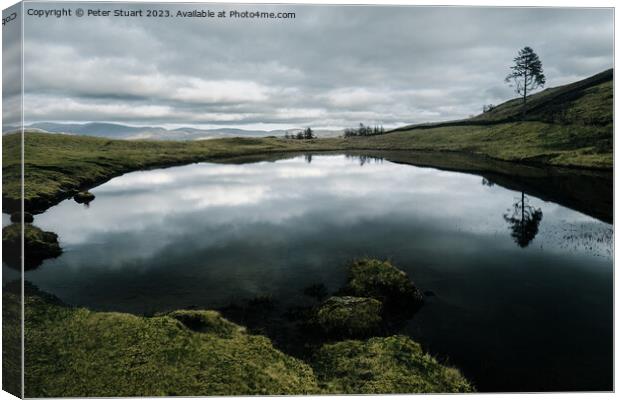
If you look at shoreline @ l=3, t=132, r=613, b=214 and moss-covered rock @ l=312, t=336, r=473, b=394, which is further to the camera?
shoreline @ l=3, t=132, r=613, b=214

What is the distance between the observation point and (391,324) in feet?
66.2

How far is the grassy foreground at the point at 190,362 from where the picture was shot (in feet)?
47.9

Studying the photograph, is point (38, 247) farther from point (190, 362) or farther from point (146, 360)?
point (190, 362)

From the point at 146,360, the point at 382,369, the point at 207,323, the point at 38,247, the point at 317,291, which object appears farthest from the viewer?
the point at 38,247

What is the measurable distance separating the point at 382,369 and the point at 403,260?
13.6m

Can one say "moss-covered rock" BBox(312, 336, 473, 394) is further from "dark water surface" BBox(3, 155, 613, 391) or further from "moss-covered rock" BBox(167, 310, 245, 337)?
"moss-covered rock" BBox(167, 310, 245, 337)

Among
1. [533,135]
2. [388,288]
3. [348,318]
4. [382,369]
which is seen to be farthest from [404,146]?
[382,369]

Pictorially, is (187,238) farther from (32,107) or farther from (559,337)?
(559,337)

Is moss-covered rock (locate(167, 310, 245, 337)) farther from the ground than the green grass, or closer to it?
closer to it

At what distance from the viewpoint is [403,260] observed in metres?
29.0

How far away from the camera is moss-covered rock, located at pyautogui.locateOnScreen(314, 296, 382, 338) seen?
1902cm

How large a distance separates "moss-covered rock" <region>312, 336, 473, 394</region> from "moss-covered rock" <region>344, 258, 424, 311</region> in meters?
4.12

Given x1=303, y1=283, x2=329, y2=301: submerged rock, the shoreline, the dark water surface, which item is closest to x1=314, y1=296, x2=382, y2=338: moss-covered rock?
the dark water surface

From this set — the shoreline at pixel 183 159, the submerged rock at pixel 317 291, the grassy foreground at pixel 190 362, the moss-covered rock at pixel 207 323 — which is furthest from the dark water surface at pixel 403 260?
the moss-covered rock at pixel 207 323
